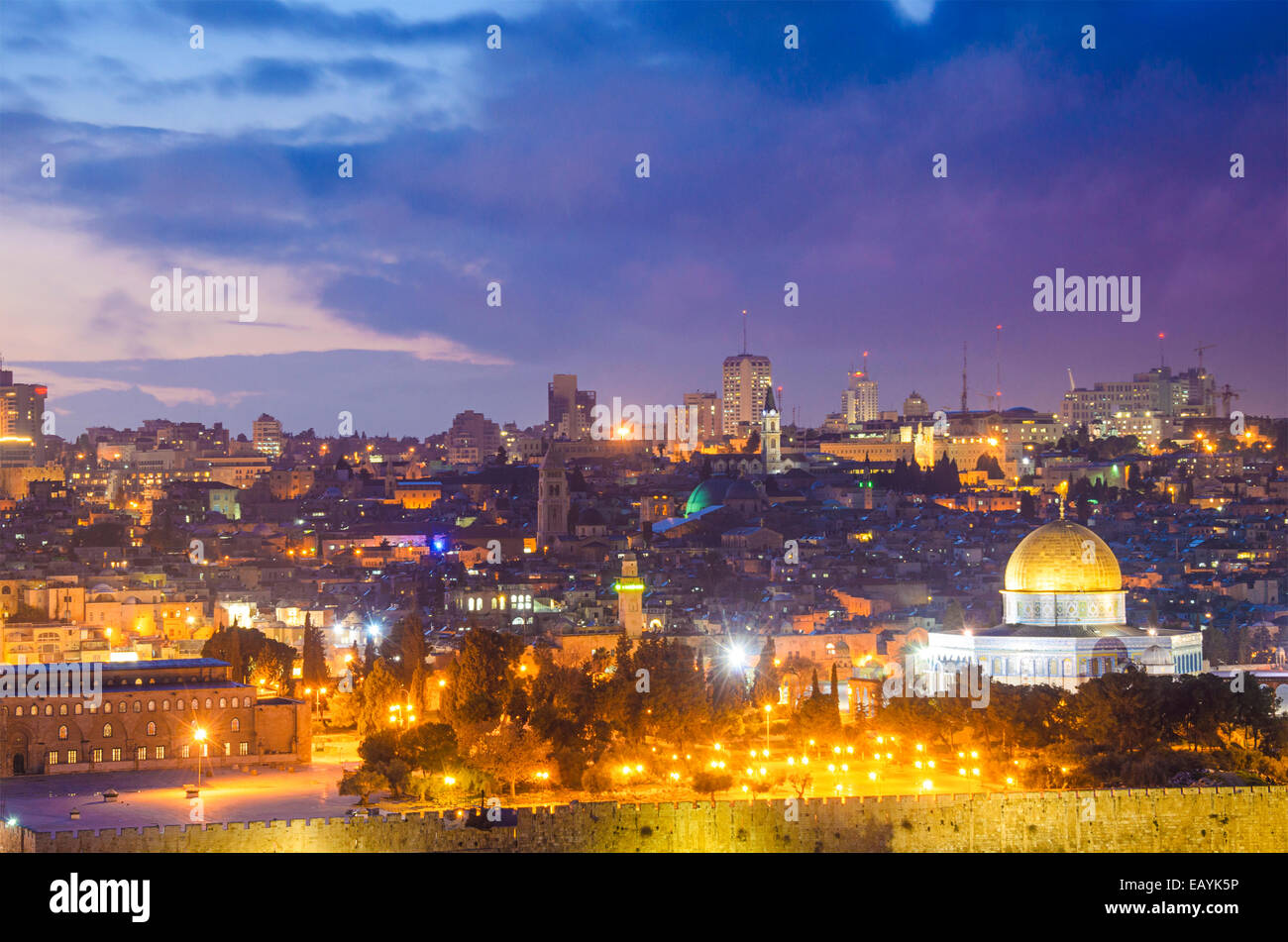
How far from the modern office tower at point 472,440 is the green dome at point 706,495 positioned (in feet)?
225

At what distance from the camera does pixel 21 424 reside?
6078 inches

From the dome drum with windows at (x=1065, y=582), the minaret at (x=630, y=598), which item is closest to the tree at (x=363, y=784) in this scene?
the dome drum with windows at (x=1065, y=582)

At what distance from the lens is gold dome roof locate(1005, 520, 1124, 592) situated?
5319 centimetres

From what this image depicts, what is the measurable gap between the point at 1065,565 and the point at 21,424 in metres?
115

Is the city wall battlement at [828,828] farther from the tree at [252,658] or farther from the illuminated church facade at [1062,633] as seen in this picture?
the tree at [252,658]

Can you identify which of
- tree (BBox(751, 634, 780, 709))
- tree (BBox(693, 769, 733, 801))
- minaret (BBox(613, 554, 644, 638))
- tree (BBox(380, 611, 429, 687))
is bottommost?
tree (BBox(693, 769, 733, 801))

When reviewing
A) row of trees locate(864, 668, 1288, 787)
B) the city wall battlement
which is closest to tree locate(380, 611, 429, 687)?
row of trees locate(864, 668, 1288, 787)

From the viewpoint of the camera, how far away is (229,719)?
48.8 meters

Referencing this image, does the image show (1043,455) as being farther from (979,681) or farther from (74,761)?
(74,761)

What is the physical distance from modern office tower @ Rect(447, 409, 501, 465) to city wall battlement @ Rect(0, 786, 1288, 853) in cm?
14600

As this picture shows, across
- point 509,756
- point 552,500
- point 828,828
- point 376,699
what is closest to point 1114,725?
point 828,828

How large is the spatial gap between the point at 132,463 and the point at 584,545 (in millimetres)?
72225

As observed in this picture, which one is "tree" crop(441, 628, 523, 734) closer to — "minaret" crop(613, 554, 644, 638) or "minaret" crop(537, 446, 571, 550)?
"minaret" crop(613, 554, 644, 638)
